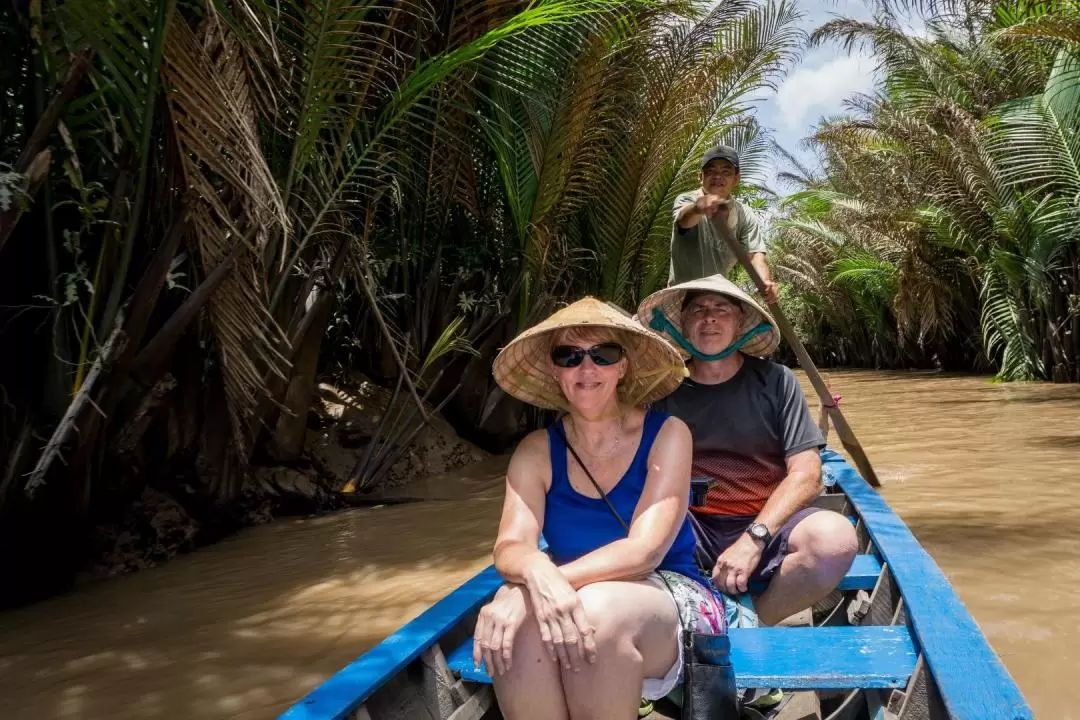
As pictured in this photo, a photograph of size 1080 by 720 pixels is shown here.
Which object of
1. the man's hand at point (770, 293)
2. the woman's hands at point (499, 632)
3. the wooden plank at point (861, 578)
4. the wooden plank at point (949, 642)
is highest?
the man's hand at point (770, 293)

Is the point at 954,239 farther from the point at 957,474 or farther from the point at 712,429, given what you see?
the point at 712,429

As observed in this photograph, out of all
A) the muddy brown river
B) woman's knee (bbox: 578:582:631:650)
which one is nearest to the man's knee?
the muddy brown river

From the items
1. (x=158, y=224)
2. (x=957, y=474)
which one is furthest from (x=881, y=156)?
(x=158, y=224)

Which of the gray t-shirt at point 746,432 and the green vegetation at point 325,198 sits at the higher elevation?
the green vegetation at point 325,198

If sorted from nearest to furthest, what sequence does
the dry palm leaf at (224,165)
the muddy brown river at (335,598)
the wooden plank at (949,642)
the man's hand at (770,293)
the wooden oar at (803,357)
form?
the wooden plank at (949,642)
the muddy brown river at (335,598)
the dry palm leaf at (224,165)
the man's hand at (770,293)
the wooden oar at (803,357)

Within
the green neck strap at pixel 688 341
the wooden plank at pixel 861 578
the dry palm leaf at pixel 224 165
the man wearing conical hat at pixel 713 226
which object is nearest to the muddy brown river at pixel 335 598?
the wooden plank at pixel 861 578

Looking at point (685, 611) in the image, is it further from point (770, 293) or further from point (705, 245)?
point (705, 245)

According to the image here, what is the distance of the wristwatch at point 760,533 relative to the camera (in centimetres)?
228

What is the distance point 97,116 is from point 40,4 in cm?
43

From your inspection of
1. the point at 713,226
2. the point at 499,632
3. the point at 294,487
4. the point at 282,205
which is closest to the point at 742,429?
the point at 499,632

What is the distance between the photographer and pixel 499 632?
1.57 metres

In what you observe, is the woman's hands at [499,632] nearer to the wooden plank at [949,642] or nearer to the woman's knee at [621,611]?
the woman's knee at [621,611]

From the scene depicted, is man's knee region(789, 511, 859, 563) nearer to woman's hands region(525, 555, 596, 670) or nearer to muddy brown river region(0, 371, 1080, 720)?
muddy brown river region(0, 371, 1080, 720)

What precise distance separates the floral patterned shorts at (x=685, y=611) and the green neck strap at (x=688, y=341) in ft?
2.82
